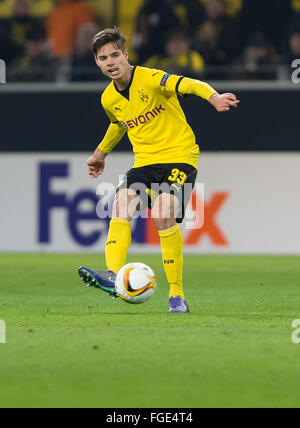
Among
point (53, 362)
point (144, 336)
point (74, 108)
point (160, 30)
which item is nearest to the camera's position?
point (53, 362)

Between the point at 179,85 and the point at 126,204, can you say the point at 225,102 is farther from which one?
the point at 126,204

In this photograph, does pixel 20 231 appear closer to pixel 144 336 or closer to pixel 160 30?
pixel 160 30

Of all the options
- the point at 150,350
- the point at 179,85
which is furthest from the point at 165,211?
the point at 150,350

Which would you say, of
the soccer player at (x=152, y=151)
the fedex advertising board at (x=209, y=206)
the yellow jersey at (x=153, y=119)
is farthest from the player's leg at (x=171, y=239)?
the fedex advertising board at (x=209, y=206)

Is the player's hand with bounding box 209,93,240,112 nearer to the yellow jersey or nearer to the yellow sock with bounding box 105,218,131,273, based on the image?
the yellow jersey

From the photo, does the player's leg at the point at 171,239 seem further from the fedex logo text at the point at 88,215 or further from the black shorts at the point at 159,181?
the fedex logo text at the point at 88,215

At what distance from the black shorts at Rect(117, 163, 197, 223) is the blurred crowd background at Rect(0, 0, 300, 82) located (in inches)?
278

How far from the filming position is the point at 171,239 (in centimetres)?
723

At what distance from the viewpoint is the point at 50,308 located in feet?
25.8

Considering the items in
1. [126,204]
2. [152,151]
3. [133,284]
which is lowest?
[133,284]

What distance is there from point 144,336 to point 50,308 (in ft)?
6.56

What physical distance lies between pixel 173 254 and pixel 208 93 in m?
1.17

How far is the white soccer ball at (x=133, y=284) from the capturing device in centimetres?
672
